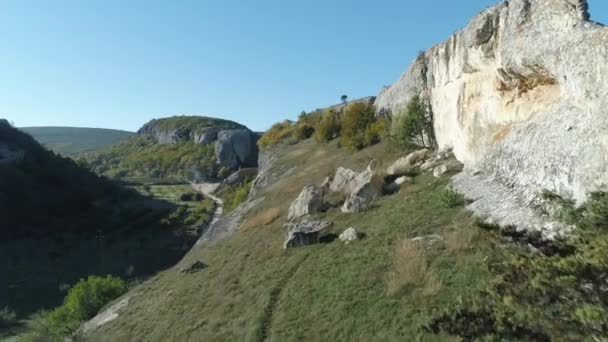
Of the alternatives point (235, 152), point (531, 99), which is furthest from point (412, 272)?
point (235, 152)

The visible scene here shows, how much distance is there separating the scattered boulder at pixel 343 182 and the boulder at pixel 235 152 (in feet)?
398

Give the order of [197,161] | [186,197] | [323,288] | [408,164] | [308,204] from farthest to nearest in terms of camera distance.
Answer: [197,161]
[186,197]
[408,164]
[308,204]
[323,288]

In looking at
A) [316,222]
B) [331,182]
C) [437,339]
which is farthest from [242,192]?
[437,339]

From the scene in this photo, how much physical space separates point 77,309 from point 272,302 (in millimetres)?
25734

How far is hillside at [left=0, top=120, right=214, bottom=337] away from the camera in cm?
6606

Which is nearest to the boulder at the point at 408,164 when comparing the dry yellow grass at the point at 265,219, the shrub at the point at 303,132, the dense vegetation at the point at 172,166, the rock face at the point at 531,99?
the rock face at the point at 531,99

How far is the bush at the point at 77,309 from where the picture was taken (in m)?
33.7

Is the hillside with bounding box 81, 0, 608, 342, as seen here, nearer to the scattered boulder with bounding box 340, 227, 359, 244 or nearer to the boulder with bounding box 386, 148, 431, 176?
the scattered boulder with bounding box 340, 227, 359, 244

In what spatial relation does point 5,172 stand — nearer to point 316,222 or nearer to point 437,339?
point 316,222

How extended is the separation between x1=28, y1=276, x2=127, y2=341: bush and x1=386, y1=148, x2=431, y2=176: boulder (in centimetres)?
2471

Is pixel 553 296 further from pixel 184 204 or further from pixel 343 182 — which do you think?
pixel 184 204

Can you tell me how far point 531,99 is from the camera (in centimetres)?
1856

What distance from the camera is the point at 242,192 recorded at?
273 ft

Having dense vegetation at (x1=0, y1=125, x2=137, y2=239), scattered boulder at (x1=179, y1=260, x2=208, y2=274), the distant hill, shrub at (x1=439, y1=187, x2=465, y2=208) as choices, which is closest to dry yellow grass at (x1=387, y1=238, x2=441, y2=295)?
shrub at (x1=439, y1=187, x2=465, y2=208)
